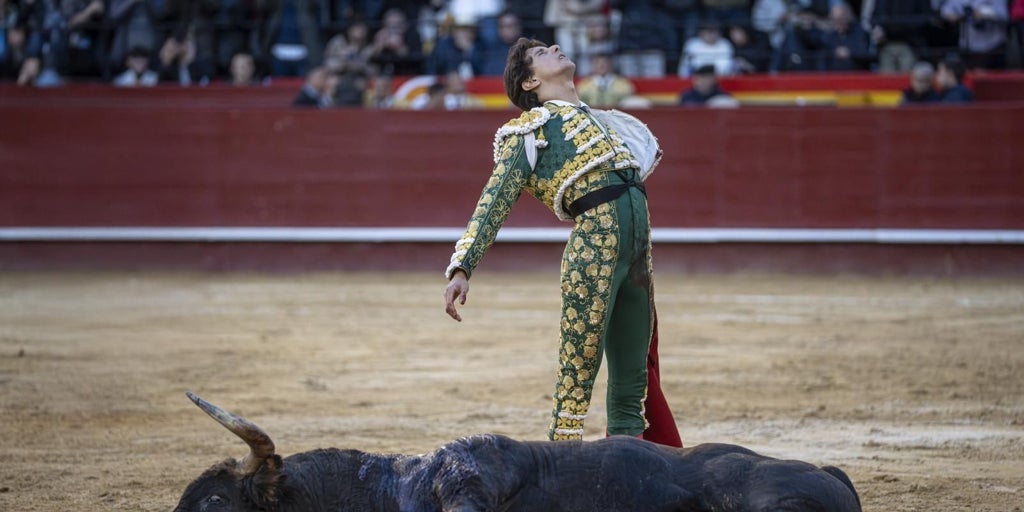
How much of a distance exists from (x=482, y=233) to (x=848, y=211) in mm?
6908

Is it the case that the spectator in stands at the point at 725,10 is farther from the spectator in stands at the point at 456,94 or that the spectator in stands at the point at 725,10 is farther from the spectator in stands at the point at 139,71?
the spectator in stands at the point at 139,71

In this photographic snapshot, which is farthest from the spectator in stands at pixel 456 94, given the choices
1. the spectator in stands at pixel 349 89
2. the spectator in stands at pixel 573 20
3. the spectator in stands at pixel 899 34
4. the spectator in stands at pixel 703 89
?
the spectator in stands at pixel 899 34

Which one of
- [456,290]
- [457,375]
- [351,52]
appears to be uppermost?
[456,290]

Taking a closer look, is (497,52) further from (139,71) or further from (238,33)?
(139,71)

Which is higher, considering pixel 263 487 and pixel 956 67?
pixel 263 487

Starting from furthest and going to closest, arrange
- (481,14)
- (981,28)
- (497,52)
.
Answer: (481,14)
(497,52)
(981,28)

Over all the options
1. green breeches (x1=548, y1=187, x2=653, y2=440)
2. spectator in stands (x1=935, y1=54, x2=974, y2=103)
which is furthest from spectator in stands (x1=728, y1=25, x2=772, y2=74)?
green breeches (x1=548, y1=187, x2=653, y2=440)

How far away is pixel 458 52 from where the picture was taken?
33.9ft

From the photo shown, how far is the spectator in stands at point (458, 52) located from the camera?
10336 millimetres

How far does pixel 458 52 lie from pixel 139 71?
2.56 meters

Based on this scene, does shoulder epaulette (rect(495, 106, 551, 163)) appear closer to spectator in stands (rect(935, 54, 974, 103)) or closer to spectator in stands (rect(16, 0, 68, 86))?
spectator in stands (rect(935, 54, 974, 103))

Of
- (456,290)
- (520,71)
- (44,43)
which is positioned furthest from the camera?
(44,43)

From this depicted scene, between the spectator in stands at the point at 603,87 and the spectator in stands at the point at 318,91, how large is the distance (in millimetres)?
1846

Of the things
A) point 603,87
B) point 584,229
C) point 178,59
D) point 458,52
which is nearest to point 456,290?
point 584,229
